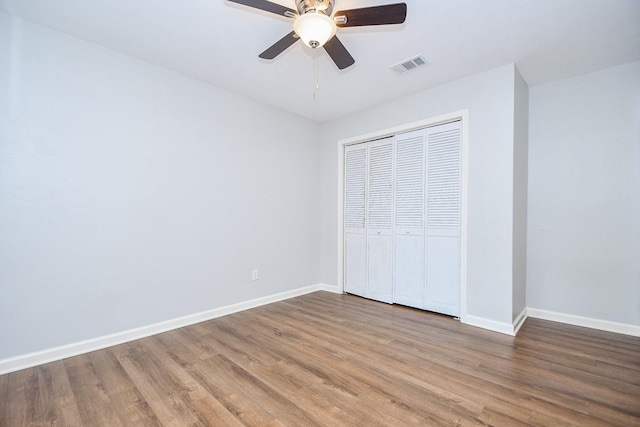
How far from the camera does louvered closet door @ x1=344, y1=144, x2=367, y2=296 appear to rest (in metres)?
4.16

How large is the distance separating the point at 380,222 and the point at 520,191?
1.64 metres

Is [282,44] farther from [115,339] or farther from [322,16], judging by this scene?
[115,339]

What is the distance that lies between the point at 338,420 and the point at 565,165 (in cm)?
344

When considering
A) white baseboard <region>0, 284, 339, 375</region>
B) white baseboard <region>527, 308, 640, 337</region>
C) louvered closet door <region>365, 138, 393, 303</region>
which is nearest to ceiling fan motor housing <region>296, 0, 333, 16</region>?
louvered closet door <region>365, 138, 393, 303</region>

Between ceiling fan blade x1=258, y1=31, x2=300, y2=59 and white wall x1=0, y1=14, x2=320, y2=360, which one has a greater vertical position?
ceiling fan blade x1=258, y1=31, x2=300, y2=59

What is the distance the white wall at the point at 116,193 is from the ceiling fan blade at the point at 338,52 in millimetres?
1768

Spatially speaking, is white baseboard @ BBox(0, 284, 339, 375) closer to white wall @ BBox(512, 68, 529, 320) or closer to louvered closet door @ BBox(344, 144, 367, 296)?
louvered closet door @ BBox(344, 144, 367, 296)

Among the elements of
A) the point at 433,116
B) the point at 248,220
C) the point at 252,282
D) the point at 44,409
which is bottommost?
the point at 44,409

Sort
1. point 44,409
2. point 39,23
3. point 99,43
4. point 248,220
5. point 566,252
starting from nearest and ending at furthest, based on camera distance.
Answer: point 44,409
point 39,23
point 99,43
point 566,252
point 248,220

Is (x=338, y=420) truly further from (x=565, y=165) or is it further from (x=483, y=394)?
(x=565, y=165)

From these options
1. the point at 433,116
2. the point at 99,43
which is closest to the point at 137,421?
the point at 99,43

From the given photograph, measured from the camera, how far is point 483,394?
185cm

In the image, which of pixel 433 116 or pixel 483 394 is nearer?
pixel 483 394

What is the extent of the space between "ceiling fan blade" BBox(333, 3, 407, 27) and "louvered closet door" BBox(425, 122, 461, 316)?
183 centimetres
